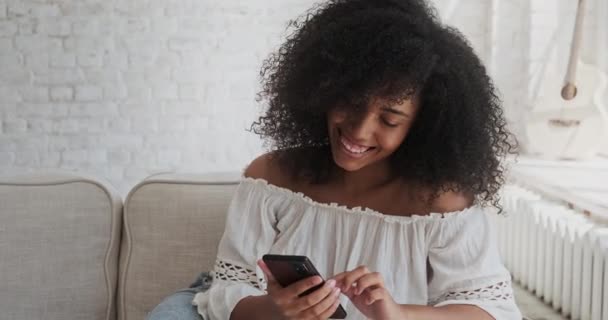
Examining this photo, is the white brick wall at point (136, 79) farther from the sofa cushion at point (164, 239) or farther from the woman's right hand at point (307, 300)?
the woman's right hand at point (307, 300)

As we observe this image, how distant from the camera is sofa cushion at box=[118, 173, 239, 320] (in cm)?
176

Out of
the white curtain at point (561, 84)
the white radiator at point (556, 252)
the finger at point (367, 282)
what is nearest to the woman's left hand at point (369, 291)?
the finger at point (367, 282)

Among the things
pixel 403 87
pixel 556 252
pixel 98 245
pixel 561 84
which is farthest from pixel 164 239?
pixel 561 84

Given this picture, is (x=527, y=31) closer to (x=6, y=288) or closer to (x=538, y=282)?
(x=538, y=282)

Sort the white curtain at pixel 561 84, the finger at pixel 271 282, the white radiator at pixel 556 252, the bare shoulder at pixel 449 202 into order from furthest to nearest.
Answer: the white curtain at pixel 561 84, the white radiator at pixel 556 252, the bare shoulder at pixel 449 202, the finger at pixel 271 282

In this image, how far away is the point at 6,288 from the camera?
5.71ft

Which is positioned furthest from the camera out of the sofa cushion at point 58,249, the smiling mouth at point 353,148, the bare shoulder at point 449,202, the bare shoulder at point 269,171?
the sofa cushion at point 58,249

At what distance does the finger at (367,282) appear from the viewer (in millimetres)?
1186

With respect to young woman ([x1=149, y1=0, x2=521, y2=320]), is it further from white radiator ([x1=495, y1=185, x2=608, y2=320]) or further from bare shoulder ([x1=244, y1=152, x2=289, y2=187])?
white radiator ([x1=495, y1=185, x2=608, y2=320])

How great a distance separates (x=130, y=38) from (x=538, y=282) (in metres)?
2.19

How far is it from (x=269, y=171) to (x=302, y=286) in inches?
17.4

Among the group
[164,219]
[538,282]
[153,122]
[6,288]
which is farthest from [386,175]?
[153,122]

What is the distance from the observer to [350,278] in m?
1.18

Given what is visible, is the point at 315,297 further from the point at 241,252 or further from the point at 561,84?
the point at 561,84
